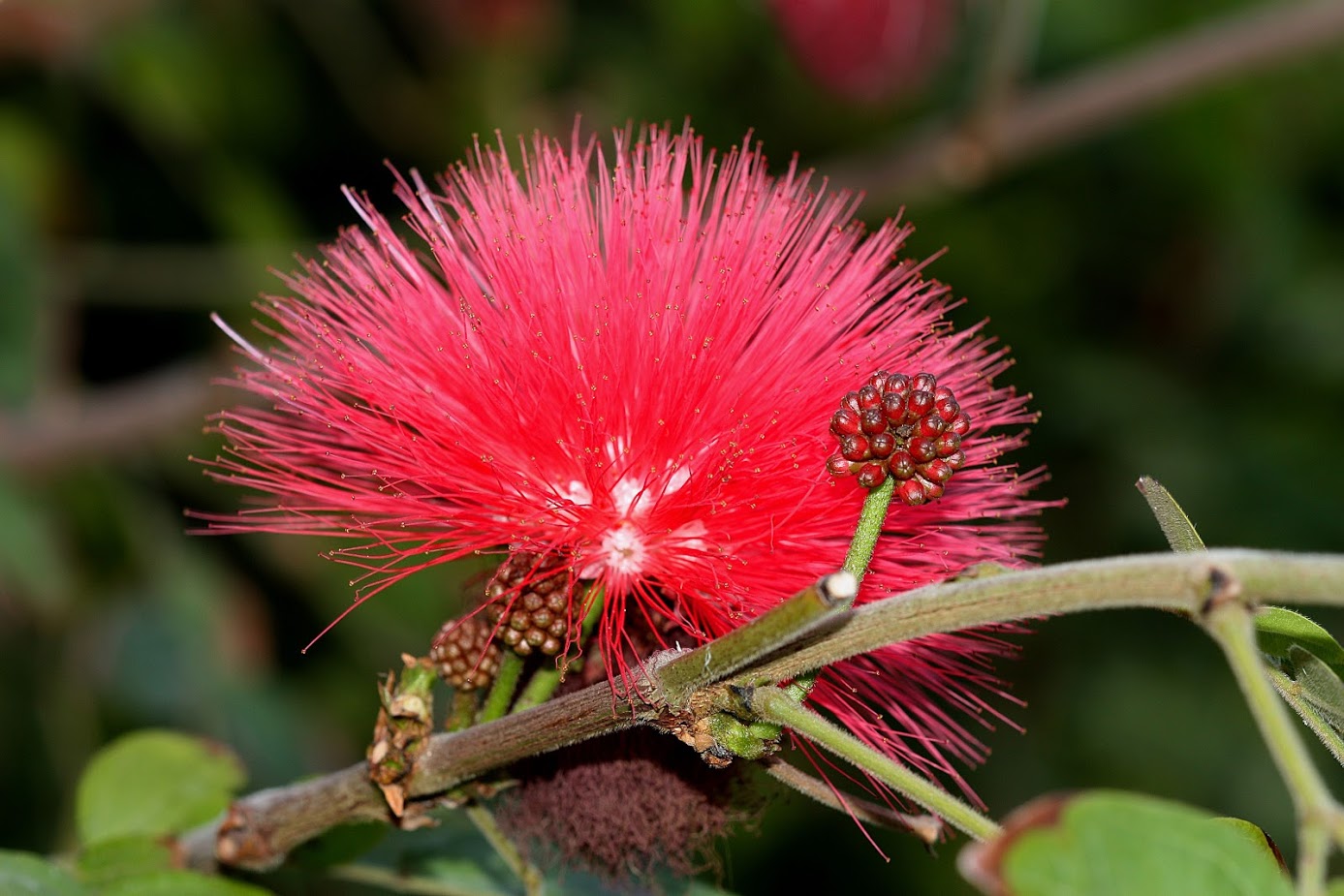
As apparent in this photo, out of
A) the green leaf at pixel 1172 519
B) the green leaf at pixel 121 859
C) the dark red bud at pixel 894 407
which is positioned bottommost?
the green leaf at pixel 121 859

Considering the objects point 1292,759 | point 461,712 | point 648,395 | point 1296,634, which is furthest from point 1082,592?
point 461,712

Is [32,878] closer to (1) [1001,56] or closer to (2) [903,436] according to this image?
(2) [903,436]

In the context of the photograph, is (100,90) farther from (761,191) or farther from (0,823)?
(761,191)

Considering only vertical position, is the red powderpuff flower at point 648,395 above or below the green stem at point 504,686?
above

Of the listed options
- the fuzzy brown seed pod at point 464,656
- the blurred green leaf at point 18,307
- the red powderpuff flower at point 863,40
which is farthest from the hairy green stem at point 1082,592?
the blurred green leaf at point 18,307

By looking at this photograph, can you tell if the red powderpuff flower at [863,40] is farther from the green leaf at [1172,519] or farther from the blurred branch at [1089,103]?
the green leaf at [1172,519]

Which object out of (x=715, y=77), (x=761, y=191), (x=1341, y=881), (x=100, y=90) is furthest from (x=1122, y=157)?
(x=1341, y=881)
